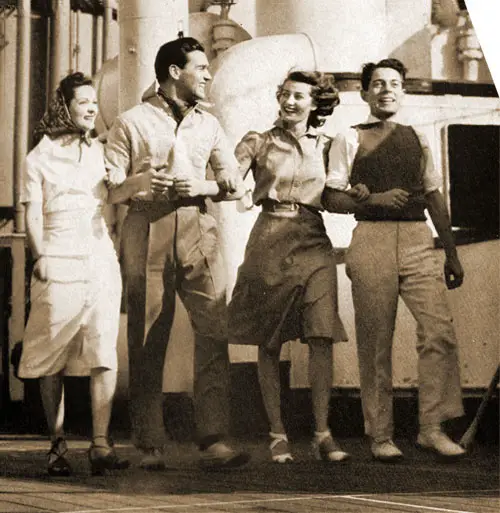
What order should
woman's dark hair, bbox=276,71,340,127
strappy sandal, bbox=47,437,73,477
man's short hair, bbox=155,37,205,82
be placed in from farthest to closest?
woman's dark hair, bbox=276,71,340,127, man's short hair, bbox=155,37,205,82, strappy sandal, bbox=47,437,73,477

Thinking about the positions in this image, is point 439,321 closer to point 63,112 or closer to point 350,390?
point 350,390

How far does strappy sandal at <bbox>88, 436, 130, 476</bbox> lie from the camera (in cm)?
289

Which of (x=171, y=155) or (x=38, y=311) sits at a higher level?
(x=171, y=155)

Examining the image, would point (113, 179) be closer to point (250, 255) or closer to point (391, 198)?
point (250, 255)

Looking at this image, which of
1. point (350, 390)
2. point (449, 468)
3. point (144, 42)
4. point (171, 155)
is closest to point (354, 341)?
point (350, 390)

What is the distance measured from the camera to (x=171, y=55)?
2.98 metres

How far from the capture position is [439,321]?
125 inches

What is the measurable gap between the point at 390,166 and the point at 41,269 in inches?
30.7

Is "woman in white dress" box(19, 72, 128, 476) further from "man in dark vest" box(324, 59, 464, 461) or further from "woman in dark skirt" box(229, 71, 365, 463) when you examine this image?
"man in dark vest" box(324, 59, 464, 461)

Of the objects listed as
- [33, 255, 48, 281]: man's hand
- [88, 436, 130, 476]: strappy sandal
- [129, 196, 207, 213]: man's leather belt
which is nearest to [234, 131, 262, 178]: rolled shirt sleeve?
[129, 196, 207, 213]: man's leather belt

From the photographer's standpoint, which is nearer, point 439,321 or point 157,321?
point 157,321

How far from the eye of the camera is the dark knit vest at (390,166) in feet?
10.3

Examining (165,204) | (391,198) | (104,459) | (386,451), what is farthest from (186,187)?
(386,451)

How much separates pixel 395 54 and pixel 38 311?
3.11ft
